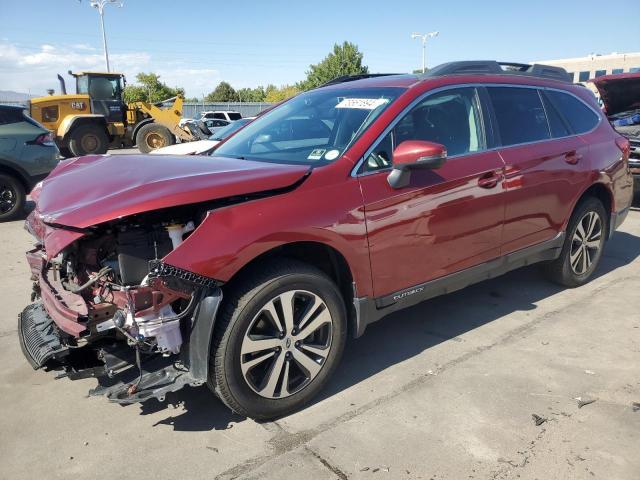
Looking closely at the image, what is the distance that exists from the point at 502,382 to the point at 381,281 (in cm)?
97

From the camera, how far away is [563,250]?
4.57 metres

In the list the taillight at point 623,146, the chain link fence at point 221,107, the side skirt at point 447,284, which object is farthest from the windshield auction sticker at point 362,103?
the chain link fence at point 221,107

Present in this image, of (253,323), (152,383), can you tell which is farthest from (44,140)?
(253,323)

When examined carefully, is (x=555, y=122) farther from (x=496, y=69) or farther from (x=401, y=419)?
(x=401, y=419)

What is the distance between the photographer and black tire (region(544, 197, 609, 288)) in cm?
455

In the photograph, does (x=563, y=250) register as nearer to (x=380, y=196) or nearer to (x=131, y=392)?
(x=380, y=196)

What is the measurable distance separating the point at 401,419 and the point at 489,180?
5.63ft

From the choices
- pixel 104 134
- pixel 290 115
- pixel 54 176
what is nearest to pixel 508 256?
pixel 290 115

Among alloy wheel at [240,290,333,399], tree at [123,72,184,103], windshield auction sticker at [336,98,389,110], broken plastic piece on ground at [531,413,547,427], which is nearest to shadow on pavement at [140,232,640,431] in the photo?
alloy wheel at [240,290,333,399]

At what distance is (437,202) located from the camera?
328 cm

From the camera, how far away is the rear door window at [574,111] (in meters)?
4.50

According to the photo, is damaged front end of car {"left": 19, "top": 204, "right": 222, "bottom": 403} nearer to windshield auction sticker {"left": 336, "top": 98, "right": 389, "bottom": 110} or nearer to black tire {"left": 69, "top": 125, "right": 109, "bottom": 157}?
windshield auction sticker {"left": 336, "top": 98, "right": 389, "bottom": 110}

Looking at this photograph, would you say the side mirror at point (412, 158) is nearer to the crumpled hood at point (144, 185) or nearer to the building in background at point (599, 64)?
the crumpled hood at point (144, 185)

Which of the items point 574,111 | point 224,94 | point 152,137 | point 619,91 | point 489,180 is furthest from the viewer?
point 224,94
